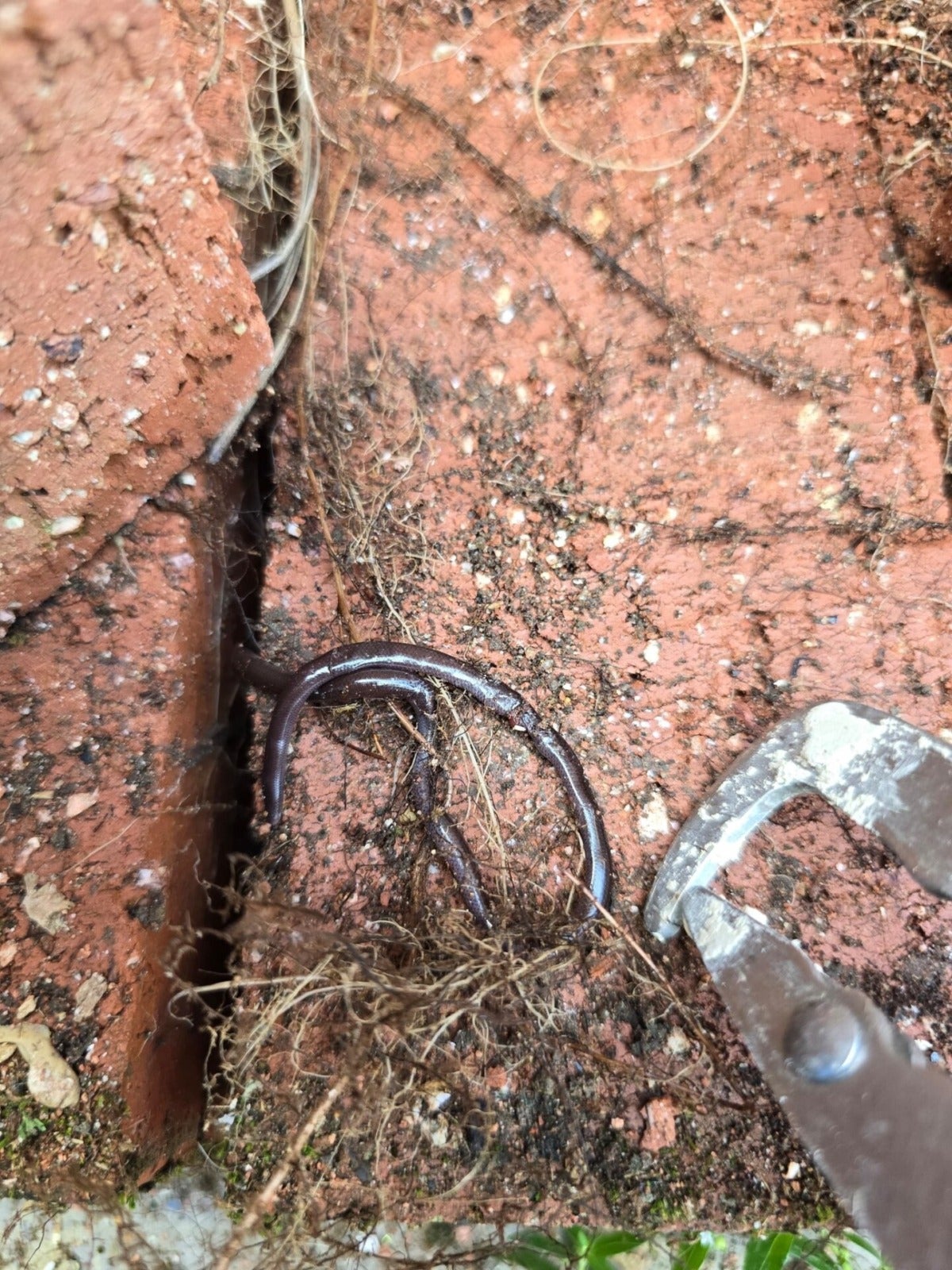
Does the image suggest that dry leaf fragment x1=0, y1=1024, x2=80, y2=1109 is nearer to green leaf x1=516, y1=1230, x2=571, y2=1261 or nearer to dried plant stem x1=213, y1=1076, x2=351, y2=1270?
dried plant stem x1=213, y1=1076, x2=351, y2=1270

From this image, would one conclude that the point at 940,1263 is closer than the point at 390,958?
Yes

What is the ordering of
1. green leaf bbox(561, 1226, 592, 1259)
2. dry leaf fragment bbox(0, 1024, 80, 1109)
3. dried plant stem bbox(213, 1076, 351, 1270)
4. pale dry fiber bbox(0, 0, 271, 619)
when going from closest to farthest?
pale dry fiber bbox(0, 0, 271, 619), dried plant stem bbox(213, 1076, 351, 1270), dry leaf fragment bbox(0, 1024, 80, 1109), green leaf bbox(561, 1226, 592, 1259)

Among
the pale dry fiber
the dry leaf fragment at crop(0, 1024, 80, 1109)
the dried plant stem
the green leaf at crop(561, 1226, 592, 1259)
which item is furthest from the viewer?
the green leaf at crop(561, 1226, 592, 1259)

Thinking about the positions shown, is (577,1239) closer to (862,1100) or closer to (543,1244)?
(543,1244)

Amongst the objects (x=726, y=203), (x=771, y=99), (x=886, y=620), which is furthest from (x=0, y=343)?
(x=886, y=620)

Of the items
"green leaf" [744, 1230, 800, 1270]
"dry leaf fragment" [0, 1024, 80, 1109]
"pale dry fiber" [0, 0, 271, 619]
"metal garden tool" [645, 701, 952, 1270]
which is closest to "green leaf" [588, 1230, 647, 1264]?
"green leaf" [744, 1230, 800, 1270]

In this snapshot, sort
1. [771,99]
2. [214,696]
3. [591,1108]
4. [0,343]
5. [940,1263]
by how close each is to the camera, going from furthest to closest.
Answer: [214,696]
[771,99]
[591,1108]
[0,343]
[940,1263]

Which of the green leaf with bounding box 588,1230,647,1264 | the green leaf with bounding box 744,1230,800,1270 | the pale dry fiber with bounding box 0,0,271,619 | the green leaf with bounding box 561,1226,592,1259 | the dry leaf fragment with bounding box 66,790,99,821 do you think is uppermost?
the pale dry fiber with bounding box 0,0,271,619

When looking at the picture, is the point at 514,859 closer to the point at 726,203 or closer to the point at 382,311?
the point at 382,311
